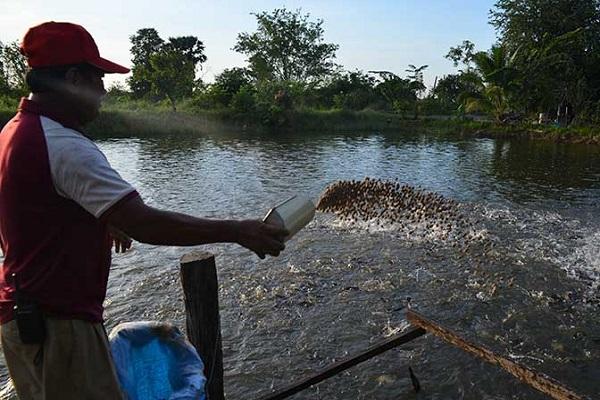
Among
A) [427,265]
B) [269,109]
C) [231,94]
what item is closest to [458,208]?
[427,265]

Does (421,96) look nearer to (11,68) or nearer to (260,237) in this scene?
Result: (11,68)

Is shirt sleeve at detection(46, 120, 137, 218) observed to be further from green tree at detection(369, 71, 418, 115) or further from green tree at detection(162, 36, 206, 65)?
green tree at detection(162, 36, 206, 65)

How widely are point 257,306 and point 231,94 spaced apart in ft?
123

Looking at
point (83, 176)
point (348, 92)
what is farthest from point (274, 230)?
point (348, 92)

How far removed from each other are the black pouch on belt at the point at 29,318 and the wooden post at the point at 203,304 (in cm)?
145

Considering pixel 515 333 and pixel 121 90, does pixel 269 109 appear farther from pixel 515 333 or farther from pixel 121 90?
pixel 515 333

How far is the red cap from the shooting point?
1.96 metres

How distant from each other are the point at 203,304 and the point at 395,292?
437 cm

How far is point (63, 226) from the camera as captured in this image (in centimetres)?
196

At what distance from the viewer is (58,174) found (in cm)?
183

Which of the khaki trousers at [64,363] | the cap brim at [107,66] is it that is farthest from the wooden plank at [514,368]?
the cap brim at [107,66]

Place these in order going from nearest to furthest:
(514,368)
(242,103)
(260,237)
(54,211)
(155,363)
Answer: (54,211), (260,237), (155,363), (514,368), (242,103)

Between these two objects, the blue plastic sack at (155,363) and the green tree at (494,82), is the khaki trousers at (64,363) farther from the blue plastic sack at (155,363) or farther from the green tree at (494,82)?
the green tree at (494,82)

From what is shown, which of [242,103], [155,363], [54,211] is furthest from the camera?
[242,103]
